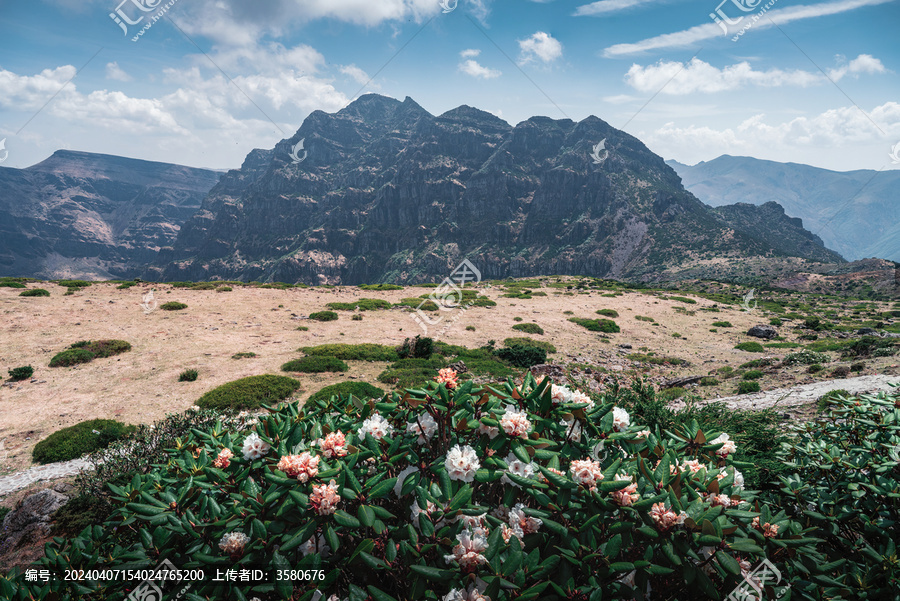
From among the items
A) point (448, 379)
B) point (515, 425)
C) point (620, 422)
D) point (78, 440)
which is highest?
point (448, 379)

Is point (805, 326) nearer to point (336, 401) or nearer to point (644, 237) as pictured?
point (336, 401)

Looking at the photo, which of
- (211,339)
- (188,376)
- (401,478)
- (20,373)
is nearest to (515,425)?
(401,478)

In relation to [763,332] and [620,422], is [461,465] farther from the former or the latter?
[763,332]

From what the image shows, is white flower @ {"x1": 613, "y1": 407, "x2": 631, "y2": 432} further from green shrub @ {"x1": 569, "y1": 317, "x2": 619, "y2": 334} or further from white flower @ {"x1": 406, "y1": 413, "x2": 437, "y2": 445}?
green shrub @ {"x1": 569, "y1": 317, "x2": 619, "y2": 334}

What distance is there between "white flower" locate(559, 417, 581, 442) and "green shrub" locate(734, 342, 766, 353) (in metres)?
23.2

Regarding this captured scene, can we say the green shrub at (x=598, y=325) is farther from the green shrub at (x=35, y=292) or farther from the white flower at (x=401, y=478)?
the green shrub at (x=35, y=292)

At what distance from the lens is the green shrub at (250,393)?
35.3ft

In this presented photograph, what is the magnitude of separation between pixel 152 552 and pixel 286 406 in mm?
1571

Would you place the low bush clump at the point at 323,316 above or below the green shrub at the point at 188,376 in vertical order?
above

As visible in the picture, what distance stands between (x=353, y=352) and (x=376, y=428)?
13.9 m

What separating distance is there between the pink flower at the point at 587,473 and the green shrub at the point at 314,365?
43.5ft

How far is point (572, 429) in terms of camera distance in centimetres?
293

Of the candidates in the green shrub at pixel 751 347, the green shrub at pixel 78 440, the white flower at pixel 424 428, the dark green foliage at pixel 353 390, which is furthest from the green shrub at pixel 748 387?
the green shrub at pixel 78 440

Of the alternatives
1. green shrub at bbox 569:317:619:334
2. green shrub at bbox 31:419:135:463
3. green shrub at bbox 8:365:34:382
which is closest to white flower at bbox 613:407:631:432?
green shrub at bbox 31:419:135:463
